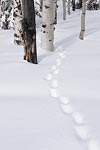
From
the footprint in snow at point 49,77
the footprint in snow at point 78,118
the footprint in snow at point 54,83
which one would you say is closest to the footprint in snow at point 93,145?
the footprint in snow at point 78,118

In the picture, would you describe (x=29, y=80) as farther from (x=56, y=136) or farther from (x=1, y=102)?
(x=56, y=136)

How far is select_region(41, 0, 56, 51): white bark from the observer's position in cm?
894

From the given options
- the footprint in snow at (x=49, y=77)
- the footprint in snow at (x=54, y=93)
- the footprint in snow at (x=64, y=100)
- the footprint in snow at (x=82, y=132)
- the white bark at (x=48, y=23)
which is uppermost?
the white bark at (x=48, y=23)

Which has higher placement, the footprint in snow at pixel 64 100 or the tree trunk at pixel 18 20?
the tree trunk at pixel 18 20

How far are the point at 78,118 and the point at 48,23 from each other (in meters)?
5.16

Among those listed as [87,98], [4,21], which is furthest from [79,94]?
[4,21]

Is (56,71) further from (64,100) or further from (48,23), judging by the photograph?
(48,23)

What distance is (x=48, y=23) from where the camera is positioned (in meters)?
9.02

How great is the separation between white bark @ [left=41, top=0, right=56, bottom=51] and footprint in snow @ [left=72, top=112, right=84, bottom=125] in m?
4.94

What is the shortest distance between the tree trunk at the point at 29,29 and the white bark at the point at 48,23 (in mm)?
1467

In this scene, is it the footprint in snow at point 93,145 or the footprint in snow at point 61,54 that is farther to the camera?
the footprint in snow at point 61,54

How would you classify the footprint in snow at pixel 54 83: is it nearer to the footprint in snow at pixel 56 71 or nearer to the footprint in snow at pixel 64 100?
the footprint in snow at pixel 56 71

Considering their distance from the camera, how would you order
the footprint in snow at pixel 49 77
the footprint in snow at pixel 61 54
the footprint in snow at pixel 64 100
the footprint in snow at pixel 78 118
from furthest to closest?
1. the footprint in snow at pixel 61 54
2. the footprint in snow at pixel 49 77
3. the footprint in snow at pixel 64 100
4. the footprint in snow at pixel 78 118

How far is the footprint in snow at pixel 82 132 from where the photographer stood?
3.66 m
